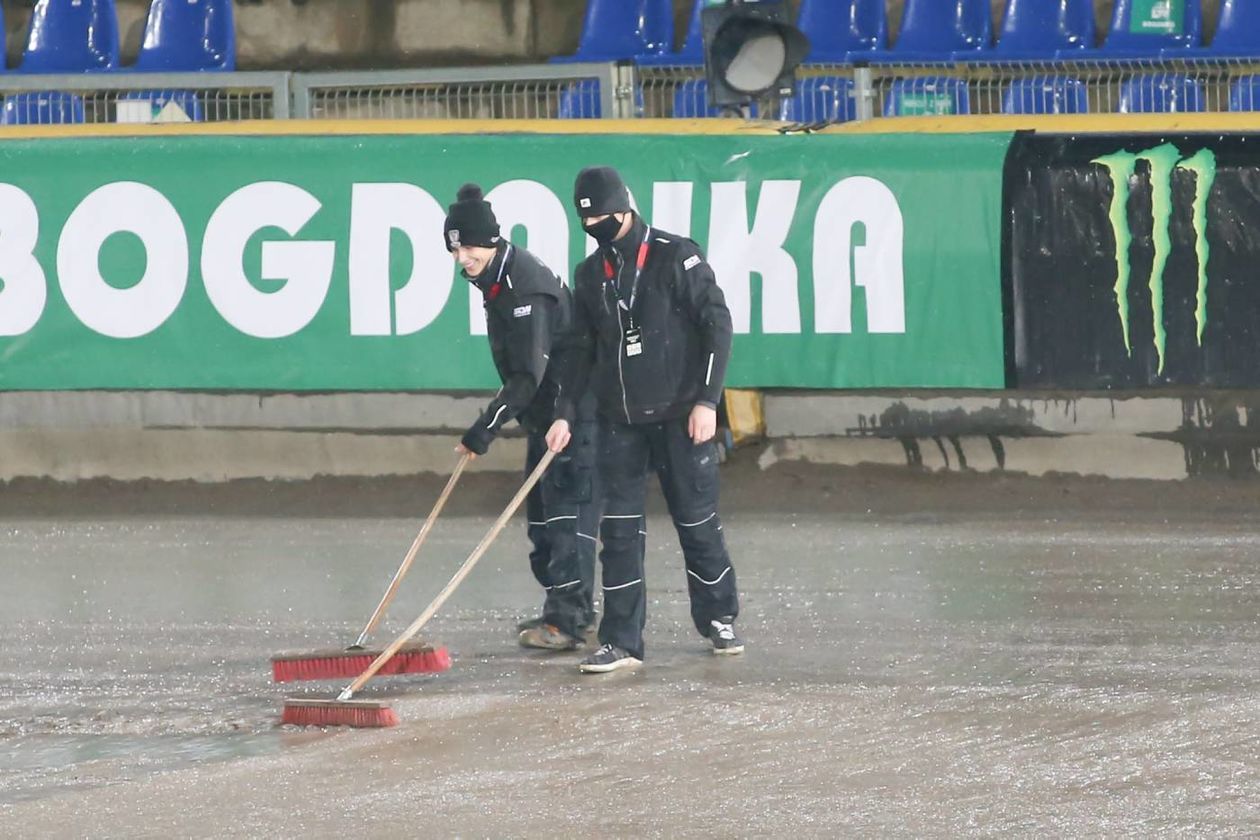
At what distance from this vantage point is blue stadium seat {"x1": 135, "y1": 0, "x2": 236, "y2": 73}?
19.5 metres

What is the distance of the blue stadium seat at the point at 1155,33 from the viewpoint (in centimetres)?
1772

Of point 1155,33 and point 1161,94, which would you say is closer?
point 1161,94

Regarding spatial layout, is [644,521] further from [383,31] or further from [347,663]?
[383,31]

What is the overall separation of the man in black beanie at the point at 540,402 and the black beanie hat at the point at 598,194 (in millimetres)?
505

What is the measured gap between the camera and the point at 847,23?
18.8 meters

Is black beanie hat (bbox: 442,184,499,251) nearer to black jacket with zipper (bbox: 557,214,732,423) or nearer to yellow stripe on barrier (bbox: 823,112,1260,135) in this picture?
black jacket with zipper (bbox: 557,214,732,423)

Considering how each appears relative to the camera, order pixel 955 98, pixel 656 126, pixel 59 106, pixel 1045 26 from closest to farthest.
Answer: pixel 656 126, pixel 59 106, pixel 955 98, pixel 1045 26

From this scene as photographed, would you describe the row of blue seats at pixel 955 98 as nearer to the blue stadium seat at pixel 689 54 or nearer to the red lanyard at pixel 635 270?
the blue stadium seat at pixel 689 54

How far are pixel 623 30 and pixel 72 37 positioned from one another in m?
5.08

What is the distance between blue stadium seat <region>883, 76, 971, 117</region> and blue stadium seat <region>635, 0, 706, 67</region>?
331cm

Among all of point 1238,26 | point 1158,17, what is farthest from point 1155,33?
point 1238,26

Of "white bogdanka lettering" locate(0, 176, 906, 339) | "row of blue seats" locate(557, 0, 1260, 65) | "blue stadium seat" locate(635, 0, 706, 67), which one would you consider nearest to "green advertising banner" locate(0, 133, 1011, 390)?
"white bogdanka lettering" locate(0, 176, 906, 339)

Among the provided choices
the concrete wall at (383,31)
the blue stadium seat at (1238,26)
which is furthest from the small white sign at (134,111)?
the blue stadium seat at (1238,26)

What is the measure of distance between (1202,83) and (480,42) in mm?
8455
